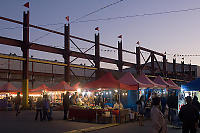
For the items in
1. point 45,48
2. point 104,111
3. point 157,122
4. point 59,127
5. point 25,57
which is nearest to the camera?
point 157,122

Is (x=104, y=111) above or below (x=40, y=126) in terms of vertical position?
above

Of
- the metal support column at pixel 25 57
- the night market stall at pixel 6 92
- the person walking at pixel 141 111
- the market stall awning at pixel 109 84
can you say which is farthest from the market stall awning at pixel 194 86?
the night market stall at pixel 6 92

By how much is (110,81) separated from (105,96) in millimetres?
9342

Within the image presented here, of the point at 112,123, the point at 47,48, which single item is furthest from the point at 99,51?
the point at 112,123

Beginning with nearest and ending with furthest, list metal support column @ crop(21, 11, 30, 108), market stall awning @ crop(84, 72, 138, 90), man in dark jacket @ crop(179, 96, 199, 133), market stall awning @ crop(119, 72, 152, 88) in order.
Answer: man in dark jacket @ crop(179, 96, 199, 133)
market stall awning @ crop(84, 72, 138, 90)
market stall awning @ crop(119, 72, 152, 88)
metal support column @ crop(21, 11, 30, 108)

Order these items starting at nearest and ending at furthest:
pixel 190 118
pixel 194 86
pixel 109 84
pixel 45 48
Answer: pixel 190 118 → pixel 194 86 → pixel 109 84 → pixel 45 48

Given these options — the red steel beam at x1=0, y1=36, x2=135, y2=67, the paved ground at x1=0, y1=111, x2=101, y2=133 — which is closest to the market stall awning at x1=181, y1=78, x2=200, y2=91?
the paved ground at x1=0, y1=111, x2=101, y2=133

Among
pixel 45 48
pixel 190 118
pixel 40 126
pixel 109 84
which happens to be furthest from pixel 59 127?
pixel 45 48

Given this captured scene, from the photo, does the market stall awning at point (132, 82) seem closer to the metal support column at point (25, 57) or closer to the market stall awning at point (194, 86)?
the market stall awning at point (194, 86)

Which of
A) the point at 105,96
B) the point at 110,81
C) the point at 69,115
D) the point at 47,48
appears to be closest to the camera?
the point at 110,81

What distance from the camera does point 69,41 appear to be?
28578 mm

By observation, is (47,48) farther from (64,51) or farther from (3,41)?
(3,41)

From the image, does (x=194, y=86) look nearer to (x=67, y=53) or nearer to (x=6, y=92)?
(x=67, y=53)

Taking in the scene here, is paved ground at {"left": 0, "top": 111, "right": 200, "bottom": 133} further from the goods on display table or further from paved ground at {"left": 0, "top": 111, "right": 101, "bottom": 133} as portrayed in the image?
the goods on display table
